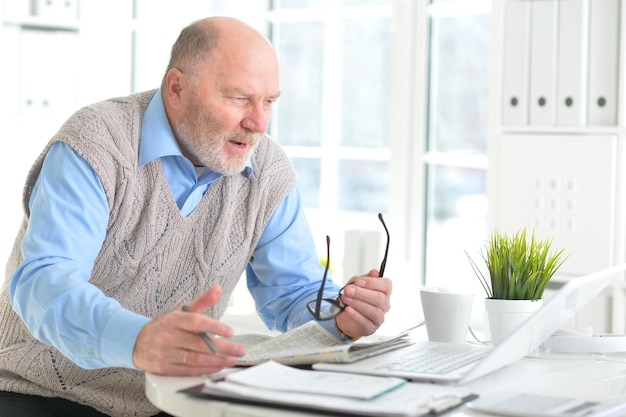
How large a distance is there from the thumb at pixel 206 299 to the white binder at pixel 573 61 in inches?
74.7

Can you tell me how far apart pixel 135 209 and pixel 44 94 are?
234cm

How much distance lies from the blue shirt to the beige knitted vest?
0.03 metres

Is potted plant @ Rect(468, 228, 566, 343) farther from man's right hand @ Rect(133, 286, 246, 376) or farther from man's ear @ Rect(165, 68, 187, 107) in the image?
man's ear @ Rect(165, 68, 187, 107)

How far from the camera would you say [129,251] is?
1943 millimetres

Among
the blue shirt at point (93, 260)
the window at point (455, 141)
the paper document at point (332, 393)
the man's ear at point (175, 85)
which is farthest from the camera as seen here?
the window at point (455, 141)

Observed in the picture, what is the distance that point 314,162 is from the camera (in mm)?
4020

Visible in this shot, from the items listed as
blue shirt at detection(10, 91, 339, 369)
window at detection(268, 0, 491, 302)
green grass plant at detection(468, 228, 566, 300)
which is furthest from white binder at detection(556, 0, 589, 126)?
green grass plant at detection(468, 228, 566, 300)

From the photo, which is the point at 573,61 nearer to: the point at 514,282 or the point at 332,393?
the point at 514,282

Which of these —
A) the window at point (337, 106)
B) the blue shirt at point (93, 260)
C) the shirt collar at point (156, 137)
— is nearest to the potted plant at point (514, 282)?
the blue shirt at point (93, 260)

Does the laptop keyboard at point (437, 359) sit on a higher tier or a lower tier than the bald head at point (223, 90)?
lower

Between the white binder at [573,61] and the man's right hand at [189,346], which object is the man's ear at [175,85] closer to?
the man's right hand at [189,346]

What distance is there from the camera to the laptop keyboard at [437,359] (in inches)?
56.6

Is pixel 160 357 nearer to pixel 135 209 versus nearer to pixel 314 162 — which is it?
pixel 135 209

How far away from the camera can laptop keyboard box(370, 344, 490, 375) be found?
56.6 inches
